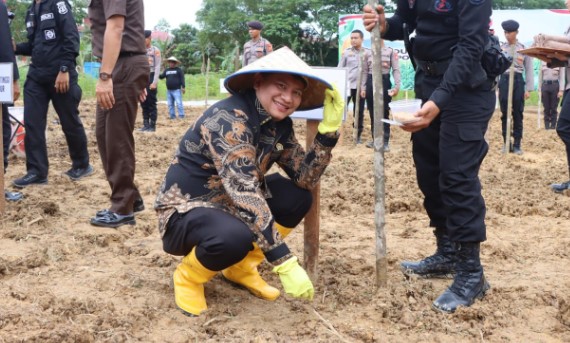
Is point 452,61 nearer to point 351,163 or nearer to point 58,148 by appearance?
point 351,163

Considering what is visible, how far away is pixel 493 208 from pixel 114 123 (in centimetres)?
330

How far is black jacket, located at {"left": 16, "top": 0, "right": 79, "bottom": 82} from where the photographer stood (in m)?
5.46

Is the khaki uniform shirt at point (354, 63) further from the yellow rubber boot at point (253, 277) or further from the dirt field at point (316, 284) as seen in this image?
the yellow rubber boot at point (253, 277)

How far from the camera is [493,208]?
536 centimetres

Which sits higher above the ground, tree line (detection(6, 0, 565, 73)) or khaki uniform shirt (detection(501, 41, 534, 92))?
tree line (detection(6, 0, 565, 73))

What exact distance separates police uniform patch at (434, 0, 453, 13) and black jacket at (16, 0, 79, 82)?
369 centimetres

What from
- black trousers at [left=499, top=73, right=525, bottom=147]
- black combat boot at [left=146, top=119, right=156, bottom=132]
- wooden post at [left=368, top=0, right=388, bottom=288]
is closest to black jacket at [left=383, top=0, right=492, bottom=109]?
wooden post at [left=368, top=0, right=388, bottom=288]

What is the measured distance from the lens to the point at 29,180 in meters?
5.77

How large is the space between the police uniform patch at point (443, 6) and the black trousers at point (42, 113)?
12.6 ft

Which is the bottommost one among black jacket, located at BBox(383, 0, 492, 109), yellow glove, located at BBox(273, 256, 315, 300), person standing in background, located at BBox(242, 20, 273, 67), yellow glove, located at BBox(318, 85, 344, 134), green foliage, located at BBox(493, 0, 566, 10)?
yellow glove, located at BBox(273, 256, 315, 300)

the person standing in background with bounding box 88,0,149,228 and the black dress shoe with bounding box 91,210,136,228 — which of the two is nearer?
the person standing in background with bounding box 88,0,149,228

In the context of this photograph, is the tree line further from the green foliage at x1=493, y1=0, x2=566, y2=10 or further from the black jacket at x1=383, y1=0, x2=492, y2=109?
the black jacket at x1=383, y1=0, x2=492, y2=109

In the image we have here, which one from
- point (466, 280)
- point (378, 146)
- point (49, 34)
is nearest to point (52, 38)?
point (49, 34)

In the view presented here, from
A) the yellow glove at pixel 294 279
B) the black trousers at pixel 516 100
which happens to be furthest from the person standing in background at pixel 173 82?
the yellow glove at pixel 294 279
